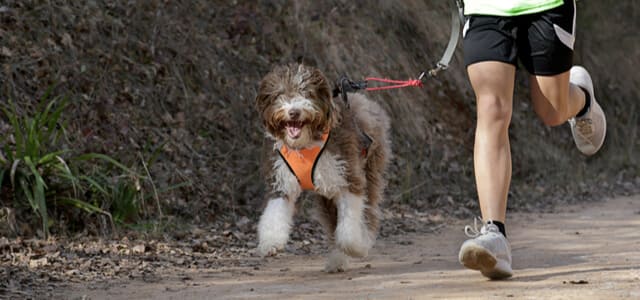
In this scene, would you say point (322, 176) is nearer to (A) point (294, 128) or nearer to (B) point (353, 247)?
(A) point (294, 128)

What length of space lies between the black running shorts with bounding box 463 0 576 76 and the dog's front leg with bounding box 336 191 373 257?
1.39 metres

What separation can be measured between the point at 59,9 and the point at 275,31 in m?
3.14

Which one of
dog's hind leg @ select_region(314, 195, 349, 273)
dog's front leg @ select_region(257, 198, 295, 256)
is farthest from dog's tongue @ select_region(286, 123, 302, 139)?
dog's hind leg @ select_region(314, 195, 349, 273)

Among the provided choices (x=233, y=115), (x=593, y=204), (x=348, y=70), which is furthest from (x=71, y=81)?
(x=593, y=204)

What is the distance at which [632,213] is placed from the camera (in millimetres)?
10711

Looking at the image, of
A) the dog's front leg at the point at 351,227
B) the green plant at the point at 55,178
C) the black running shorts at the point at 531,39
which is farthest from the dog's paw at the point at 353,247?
the green plant at the point at 55,178

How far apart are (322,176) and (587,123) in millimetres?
1843

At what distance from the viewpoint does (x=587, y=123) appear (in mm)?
6602

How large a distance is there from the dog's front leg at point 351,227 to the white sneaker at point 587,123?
1571mm

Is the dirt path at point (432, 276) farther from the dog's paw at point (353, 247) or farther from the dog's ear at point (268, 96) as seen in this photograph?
the dog's ear at point (268, 96)

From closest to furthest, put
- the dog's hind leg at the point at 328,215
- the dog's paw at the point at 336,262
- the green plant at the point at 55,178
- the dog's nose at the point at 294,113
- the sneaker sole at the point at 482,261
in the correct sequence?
the sneaker sole at the point at 482,261 < the dog's nose at the point at 294,113 < the dog's paw at the point at 336,262 < the dog's hind leg at the point at 328,215 < the green plant at the point at 55,178

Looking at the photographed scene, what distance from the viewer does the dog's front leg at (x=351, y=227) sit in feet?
21.4

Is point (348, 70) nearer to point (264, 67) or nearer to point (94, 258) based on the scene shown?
point (264, 67)

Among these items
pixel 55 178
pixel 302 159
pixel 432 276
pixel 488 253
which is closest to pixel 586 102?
pixel 432 276
